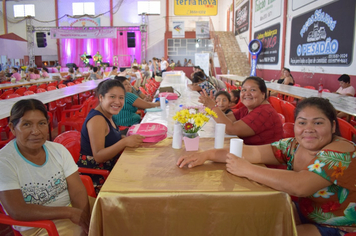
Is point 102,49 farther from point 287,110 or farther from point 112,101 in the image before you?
point 112,101

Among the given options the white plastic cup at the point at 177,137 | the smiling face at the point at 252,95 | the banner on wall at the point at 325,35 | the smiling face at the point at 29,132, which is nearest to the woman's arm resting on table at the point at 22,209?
the smiling face at the point at 29,132

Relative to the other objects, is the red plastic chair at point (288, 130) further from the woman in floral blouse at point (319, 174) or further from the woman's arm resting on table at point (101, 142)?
the woman's arm resting on table at point (101, 142)

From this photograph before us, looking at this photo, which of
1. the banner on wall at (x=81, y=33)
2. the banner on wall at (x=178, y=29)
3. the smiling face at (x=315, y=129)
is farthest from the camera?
the banner on wall at (x=81, y=33)

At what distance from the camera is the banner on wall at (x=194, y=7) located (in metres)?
11.0

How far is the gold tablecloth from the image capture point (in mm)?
1188

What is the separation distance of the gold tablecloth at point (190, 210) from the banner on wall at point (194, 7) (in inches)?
419

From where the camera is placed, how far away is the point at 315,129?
1251 millimetres

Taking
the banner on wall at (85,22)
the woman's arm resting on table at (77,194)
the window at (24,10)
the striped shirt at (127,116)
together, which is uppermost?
the window at (24,10)

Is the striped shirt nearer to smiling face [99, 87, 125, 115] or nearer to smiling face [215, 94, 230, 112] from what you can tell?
smiling face [215, 94, 230, 112]

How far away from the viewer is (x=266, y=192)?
119 centimetres

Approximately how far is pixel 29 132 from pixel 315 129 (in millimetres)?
1402

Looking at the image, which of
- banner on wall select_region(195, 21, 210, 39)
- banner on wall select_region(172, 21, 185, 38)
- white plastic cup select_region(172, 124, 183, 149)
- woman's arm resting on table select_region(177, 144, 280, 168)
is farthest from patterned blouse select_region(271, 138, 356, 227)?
banner on wall select_region(172, 21, 185, 38)

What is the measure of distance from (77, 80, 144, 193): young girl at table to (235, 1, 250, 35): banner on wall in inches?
477

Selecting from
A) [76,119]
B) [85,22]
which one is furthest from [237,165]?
[85,22]
